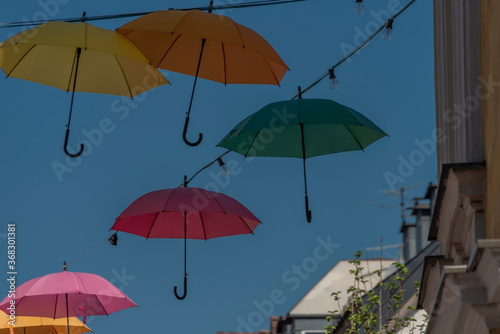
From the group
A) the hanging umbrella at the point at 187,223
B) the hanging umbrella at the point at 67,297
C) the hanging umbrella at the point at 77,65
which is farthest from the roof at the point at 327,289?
the hanging umbrella at the point at 77,65

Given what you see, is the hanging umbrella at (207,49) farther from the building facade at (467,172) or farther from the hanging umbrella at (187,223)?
the building facade at (467,172)

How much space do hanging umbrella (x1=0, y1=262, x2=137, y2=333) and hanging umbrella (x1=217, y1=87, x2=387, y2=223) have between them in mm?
3625

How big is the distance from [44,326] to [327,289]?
17.3 meters

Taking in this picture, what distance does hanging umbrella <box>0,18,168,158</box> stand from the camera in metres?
9.44

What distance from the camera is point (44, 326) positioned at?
1446 centimetres

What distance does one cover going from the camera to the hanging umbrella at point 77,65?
944 centimetres

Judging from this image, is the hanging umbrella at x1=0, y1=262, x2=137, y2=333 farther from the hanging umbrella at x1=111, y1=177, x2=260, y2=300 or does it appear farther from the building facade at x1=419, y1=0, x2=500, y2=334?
the building facade at x1=419, y1=0, x2=500, y2=334

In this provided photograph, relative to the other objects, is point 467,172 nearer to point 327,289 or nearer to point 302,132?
point 302,132

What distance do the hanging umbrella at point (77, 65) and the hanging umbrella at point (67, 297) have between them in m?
3.17

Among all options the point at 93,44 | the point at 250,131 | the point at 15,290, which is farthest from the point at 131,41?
the point at 15,290

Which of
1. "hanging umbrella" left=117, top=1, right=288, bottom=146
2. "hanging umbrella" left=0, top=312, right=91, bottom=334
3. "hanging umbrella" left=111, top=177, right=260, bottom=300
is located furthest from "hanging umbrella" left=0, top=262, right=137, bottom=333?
"hanging umbrella" left=117, top=1, right=288, bottom=146

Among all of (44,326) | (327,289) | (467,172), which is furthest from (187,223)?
(327,289)

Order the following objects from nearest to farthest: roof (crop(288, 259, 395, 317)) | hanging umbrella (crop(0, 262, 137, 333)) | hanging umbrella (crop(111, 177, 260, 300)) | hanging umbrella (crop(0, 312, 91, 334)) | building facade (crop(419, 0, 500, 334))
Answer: building facade (crop(419, 0, 500, 334))
hanging umbrella (crop(111, 177, 260, 300))
hanging umbrella (crop(0, 262, 137, 333))
hanging umbrella (crop(0, 312, 91, 334))
roof (crop(288, 259, 395, 317))

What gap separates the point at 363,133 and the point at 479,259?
16.9 ft
